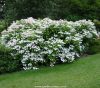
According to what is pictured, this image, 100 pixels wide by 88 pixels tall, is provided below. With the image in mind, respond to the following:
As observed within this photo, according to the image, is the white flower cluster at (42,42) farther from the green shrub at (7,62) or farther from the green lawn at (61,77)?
the green lawn at (61,77)

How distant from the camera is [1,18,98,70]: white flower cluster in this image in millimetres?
11523

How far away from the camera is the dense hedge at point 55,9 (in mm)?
18234

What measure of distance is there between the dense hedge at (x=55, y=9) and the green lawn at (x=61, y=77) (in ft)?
22.1

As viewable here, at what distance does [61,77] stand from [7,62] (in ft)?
7.10

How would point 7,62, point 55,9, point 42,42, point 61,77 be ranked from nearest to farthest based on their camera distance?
point 61,77
point 7,62
point 42,42
point 55,9

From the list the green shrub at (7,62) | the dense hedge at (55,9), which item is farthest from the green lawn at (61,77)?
the dense hedge at (55,9)

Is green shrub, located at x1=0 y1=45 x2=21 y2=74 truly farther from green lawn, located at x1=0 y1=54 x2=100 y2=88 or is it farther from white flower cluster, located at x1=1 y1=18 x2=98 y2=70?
green lawn, located at x1=0 y1=54 x2=100 y2=88

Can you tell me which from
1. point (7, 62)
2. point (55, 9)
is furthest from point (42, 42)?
point (55, 9)

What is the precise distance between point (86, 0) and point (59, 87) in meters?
10.1

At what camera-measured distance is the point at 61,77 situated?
9.88 meters

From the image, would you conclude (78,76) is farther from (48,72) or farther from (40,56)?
(40,56)

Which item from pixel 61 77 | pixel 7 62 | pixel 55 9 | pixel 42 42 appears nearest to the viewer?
pixel 61 77

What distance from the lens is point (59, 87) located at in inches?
349

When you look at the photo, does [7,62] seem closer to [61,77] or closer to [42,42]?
[42,42]
